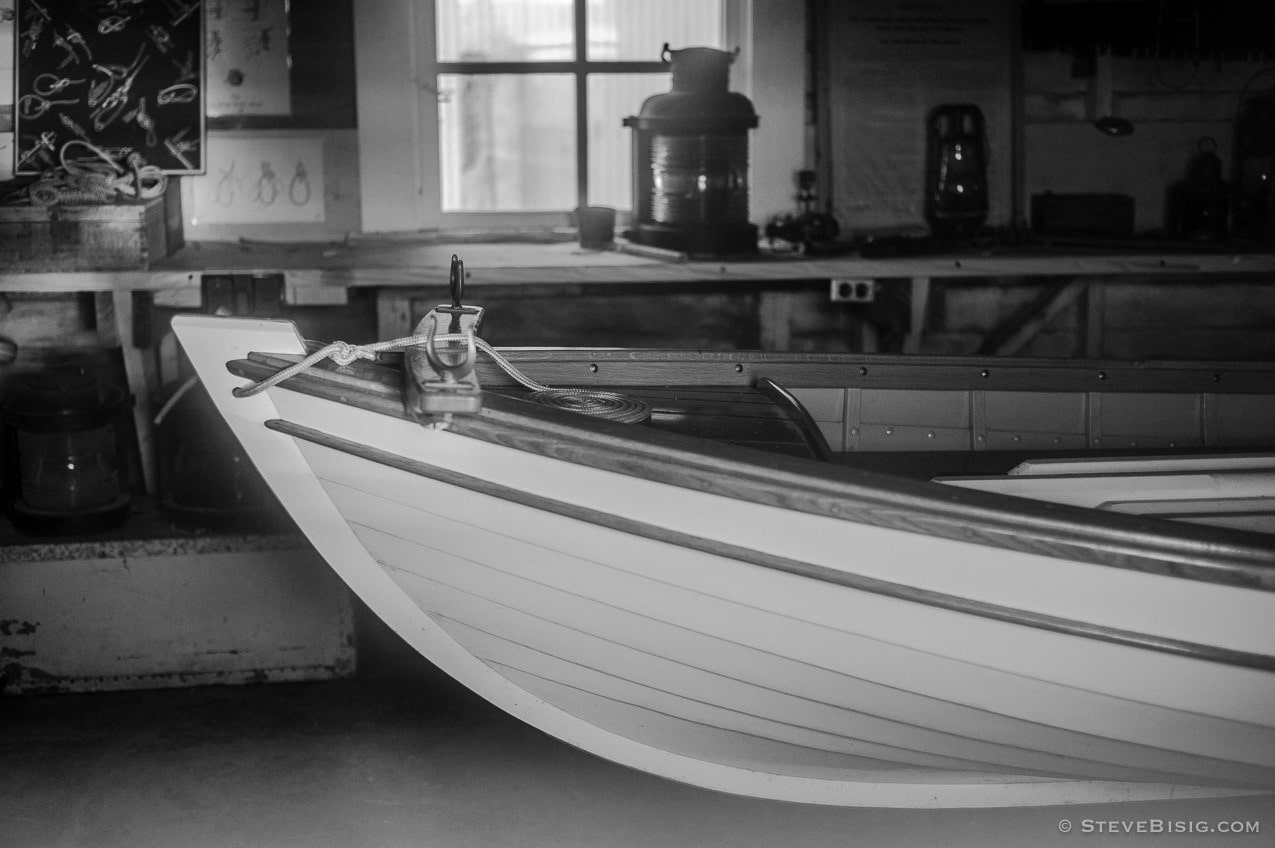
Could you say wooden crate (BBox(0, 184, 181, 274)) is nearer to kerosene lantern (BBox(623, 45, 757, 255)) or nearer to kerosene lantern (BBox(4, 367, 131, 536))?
kerosene lantern (BBox(4, 367, 131, 536))

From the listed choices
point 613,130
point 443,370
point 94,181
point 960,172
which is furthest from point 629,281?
point 443,370

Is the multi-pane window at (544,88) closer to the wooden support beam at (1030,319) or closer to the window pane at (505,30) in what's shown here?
the window pane at (505,30)

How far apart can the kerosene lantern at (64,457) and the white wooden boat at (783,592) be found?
4.06ft

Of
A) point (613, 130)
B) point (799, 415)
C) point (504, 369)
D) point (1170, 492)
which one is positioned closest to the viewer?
point (1170, 492)

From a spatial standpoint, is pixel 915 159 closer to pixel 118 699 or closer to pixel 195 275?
pixel 195 275

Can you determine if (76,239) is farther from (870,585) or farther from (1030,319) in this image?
(1030,319)

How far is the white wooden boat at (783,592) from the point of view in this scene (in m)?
1.94

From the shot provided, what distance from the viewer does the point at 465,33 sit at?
3852 mm

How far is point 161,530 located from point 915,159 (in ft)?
7.23

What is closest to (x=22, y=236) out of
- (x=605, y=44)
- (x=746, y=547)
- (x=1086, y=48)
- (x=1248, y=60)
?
(x=605, y=44)

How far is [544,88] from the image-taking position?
391cm

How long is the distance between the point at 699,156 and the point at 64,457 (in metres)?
1.67

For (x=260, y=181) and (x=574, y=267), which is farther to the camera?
(x=260, y=181)

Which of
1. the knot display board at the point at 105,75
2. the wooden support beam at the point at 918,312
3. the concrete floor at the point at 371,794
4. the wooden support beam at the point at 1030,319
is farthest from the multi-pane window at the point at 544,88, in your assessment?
the concrete floor at the point at 371,794
